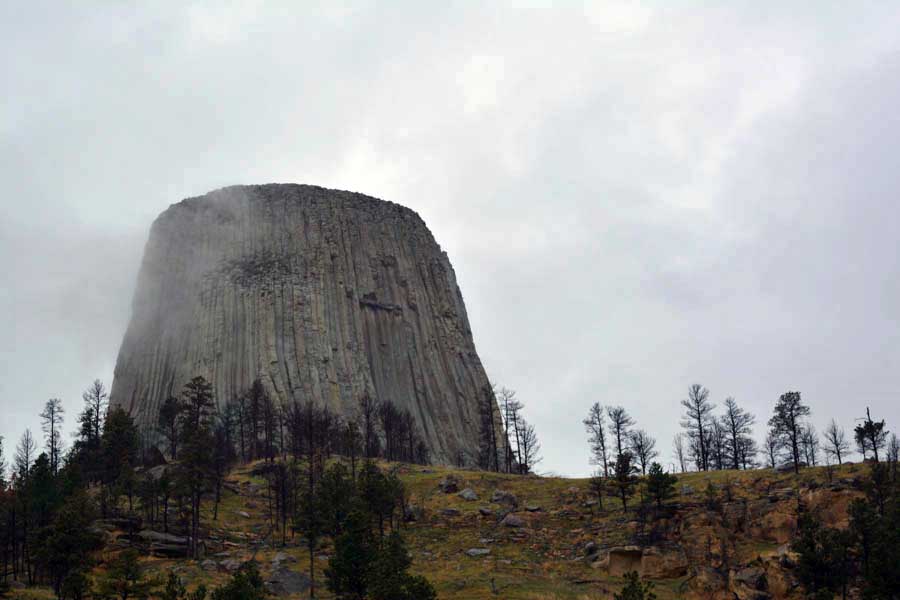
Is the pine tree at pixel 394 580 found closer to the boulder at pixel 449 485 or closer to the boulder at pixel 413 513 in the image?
the boulder at pixel 413 513

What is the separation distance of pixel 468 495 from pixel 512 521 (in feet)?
26.5

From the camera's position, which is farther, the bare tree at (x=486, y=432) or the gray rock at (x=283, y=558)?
the bare tree at (x=486, y=432)

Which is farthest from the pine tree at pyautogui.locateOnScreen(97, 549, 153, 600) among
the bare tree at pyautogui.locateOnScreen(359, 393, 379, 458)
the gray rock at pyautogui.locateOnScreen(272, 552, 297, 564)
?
the bare tree at pyautogui.locateOnScreen(359, 393, 379, 458)

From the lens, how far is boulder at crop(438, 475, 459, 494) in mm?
77625

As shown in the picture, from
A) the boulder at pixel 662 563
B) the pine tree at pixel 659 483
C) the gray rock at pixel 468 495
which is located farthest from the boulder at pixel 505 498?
the boulder at pixel 662 563

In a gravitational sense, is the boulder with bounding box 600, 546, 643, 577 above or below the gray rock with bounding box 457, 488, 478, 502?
below

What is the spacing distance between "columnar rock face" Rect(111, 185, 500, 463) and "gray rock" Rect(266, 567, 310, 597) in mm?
50772

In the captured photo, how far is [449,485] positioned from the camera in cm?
7800

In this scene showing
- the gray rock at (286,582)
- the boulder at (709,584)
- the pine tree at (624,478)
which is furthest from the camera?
the pine tree at (624,478)

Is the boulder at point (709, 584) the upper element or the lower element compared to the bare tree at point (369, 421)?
lower

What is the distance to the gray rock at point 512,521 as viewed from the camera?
68062 mm

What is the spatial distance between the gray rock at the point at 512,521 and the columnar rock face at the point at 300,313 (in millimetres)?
44307

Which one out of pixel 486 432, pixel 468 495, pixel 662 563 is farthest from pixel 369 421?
pixel 662 563

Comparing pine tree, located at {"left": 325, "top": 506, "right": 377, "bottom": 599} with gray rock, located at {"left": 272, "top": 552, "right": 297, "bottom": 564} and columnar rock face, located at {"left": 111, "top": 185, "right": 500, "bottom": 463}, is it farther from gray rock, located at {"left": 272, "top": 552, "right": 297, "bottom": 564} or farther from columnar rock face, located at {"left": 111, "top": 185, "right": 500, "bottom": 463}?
columnar rock face, located at {"left": 111, "top": 185, "right": 500, "bottom": 463}
